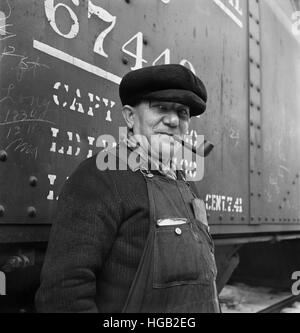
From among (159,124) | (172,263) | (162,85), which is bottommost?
(172,263)

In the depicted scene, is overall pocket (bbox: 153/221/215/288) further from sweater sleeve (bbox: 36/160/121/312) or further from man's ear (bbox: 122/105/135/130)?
man's ear (bbox: 122/105/135/130)

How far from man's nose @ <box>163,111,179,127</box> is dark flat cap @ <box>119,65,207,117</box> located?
1.6 inches

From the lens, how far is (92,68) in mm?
1396

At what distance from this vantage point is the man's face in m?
1.12

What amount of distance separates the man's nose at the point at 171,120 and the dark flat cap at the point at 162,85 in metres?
0.04

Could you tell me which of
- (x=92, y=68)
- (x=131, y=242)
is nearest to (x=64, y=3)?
(x=92, y=68)

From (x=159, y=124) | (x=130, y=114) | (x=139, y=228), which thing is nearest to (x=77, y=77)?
(x=130, y=114)

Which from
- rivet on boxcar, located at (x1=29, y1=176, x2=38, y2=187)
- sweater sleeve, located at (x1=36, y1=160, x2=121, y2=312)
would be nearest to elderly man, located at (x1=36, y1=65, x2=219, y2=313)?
sweater sleeve, located at (x1=36, y1=160, x2=121, y2=312)

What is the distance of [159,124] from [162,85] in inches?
4.4

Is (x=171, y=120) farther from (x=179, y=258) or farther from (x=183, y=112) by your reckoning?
(x=179, y=258)

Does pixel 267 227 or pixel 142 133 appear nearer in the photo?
pixel 142 133

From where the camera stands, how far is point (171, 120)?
113 cm
